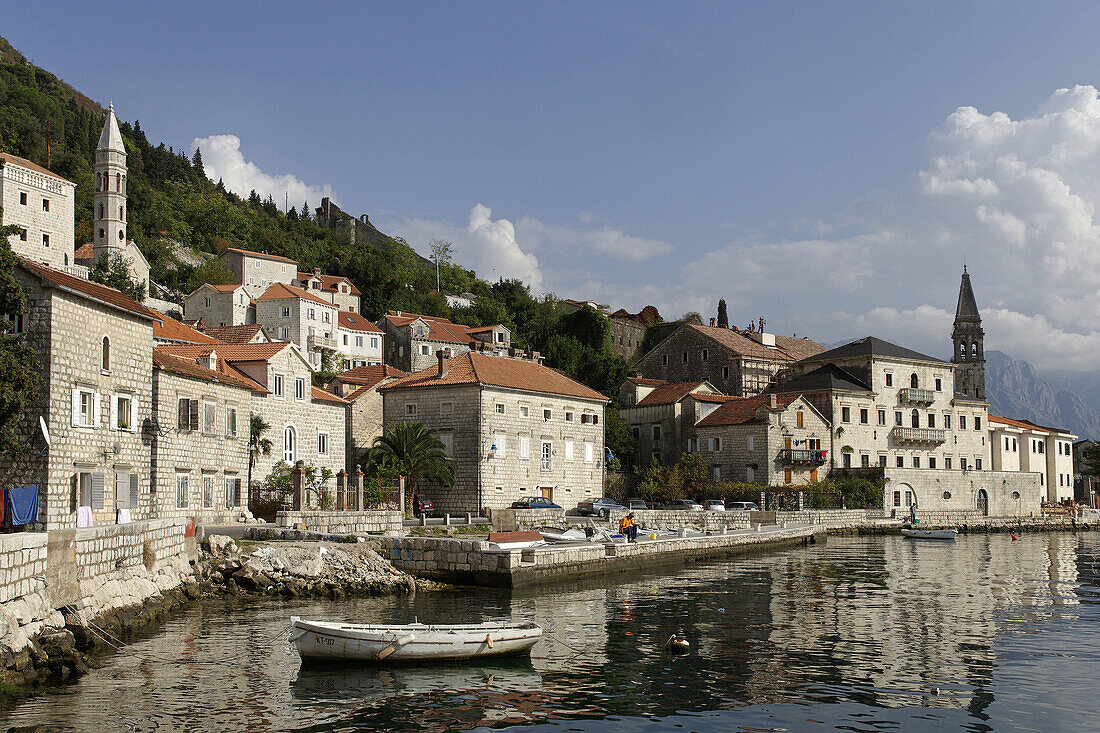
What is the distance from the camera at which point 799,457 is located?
221 ft

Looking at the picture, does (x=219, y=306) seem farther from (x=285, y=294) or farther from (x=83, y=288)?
(x=83, y=288)

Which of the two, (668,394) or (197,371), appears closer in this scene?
(197,371)

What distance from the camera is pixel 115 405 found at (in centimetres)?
3117

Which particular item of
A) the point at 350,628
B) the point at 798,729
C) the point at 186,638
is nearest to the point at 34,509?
the point at 186,638

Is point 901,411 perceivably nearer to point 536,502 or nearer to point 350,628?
point 536,502

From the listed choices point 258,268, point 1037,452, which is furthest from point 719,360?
point 258,268

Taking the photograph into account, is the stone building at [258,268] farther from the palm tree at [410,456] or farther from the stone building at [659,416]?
the palm tree at [410,456]

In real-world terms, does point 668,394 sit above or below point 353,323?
below

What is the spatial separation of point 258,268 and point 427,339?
25363 mm

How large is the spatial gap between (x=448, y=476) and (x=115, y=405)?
21.7 meters

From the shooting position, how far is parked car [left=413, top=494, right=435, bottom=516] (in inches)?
1961

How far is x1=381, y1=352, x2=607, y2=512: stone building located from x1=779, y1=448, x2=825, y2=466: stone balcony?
14.7 m

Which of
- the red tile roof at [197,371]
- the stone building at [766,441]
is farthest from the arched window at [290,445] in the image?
the stone building at [766,441]

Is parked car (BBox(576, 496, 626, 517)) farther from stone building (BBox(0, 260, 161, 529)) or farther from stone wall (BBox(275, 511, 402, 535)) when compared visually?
stone building (BBox(0, 260, 161, 529))
